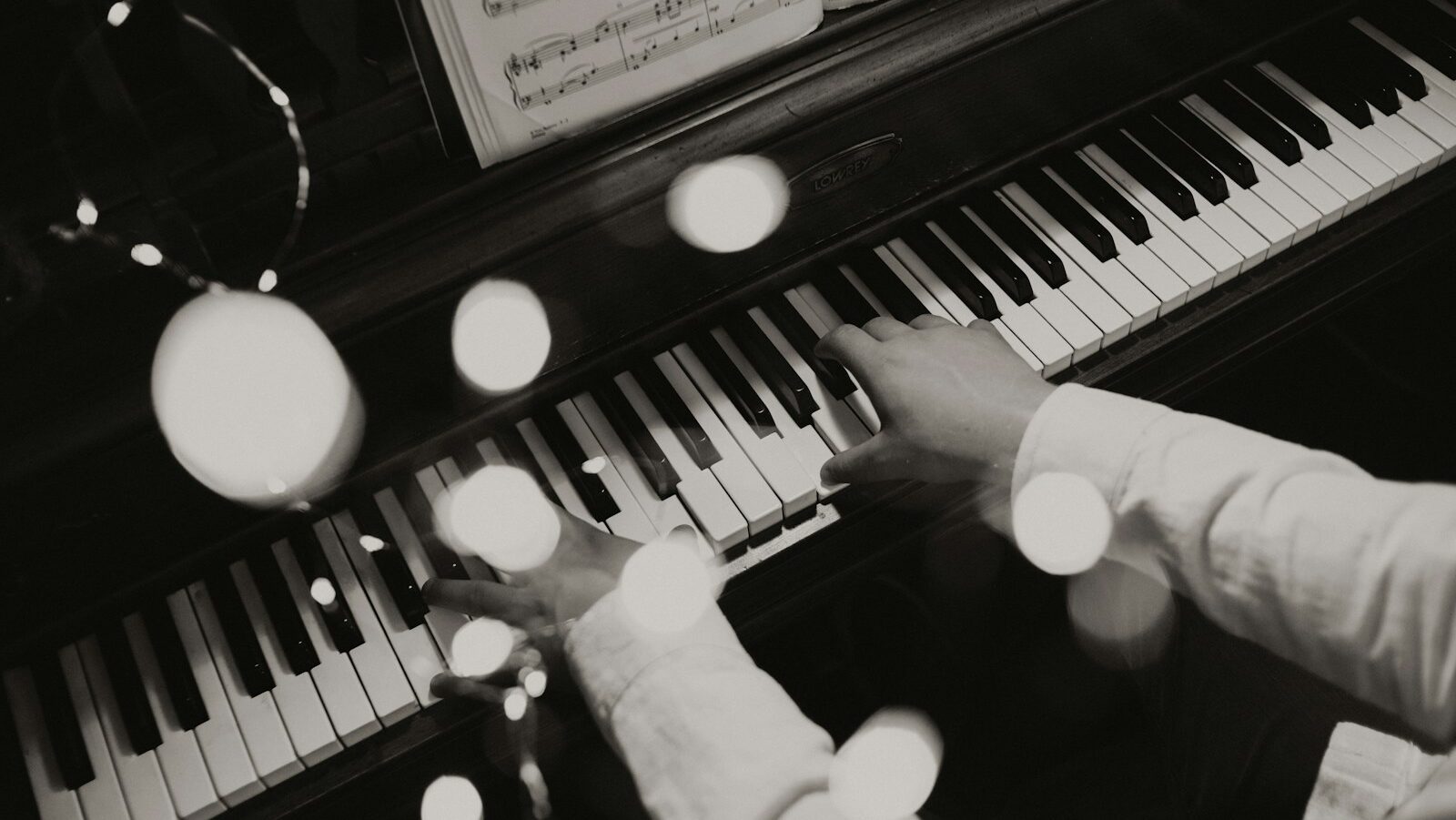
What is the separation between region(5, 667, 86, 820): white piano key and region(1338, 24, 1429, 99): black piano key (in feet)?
6.69

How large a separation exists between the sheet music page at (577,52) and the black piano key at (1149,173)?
1.86 feet

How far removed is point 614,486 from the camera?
1.24m

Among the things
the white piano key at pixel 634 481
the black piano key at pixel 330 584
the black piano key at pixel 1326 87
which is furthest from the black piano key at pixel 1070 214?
the black piano key at pixel 330 584

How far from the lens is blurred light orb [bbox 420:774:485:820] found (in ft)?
4.09

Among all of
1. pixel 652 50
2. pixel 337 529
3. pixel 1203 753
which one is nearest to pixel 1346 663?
pixel 1203 753

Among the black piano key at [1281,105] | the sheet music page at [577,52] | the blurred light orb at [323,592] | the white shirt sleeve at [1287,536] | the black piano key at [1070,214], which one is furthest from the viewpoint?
the black piano key at [1281,105]

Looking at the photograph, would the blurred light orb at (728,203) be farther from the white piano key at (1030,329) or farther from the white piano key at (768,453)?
the white piano key at (1030,329)

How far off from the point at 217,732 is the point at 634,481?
553 mm

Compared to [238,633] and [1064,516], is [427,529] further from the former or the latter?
[1064,516]

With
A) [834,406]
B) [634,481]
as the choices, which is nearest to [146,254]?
[634,481]

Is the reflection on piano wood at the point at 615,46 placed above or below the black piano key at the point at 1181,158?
above

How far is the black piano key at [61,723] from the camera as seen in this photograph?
3.65 ft

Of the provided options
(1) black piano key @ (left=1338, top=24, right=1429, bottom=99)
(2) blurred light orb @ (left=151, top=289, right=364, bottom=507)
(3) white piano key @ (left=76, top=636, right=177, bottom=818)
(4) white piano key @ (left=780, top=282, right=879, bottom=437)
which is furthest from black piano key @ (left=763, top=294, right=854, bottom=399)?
(1) black piano key @ (left=1338, top=24, right=1429, bottom=99)

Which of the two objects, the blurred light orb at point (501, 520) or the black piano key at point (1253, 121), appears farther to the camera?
the black piano key at point (1253, 121)
